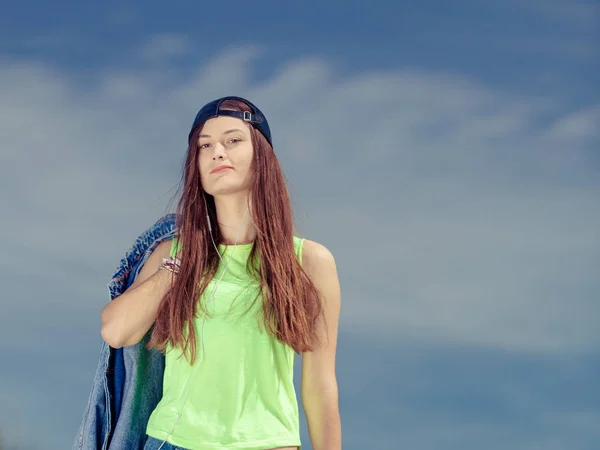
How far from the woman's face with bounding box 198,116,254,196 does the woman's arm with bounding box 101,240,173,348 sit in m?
0.43

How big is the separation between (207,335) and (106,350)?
512mm

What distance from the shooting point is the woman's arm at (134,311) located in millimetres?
2877

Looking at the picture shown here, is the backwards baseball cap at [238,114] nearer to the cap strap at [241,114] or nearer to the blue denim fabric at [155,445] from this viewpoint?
the cap strap at [241,114]

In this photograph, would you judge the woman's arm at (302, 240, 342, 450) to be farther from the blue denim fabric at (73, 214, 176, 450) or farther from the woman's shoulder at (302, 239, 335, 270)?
the blue denim fabric at (73, 214, 176, 450)

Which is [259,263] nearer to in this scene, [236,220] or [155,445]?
[236,220]

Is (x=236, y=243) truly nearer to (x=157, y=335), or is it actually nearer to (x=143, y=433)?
(x=157, y=335)

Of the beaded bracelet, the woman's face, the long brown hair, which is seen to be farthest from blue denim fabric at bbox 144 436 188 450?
the woman's face

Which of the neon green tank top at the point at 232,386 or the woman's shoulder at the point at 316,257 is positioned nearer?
the neon green tank top at the point at 232,386

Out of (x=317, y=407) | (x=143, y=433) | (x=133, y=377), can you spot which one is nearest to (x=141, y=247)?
(x=133, y=377)

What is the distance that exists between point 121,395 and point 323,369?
2.84 ft

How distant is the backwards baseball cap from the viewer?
121 inches

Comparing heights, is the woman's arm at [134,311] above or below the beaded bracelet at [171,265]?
below

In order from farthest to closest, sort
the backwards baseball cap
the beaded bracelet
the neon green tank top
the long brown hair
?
1. the backwards baseball cap
2. the beaded bracelet
3. the long brown hair
4. the neon green tank top

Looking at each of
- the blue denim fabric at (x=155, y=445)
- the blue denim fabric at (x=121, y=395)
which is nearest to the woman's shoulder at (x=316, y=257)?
the blue denim fabric at (x=121, y=395)
